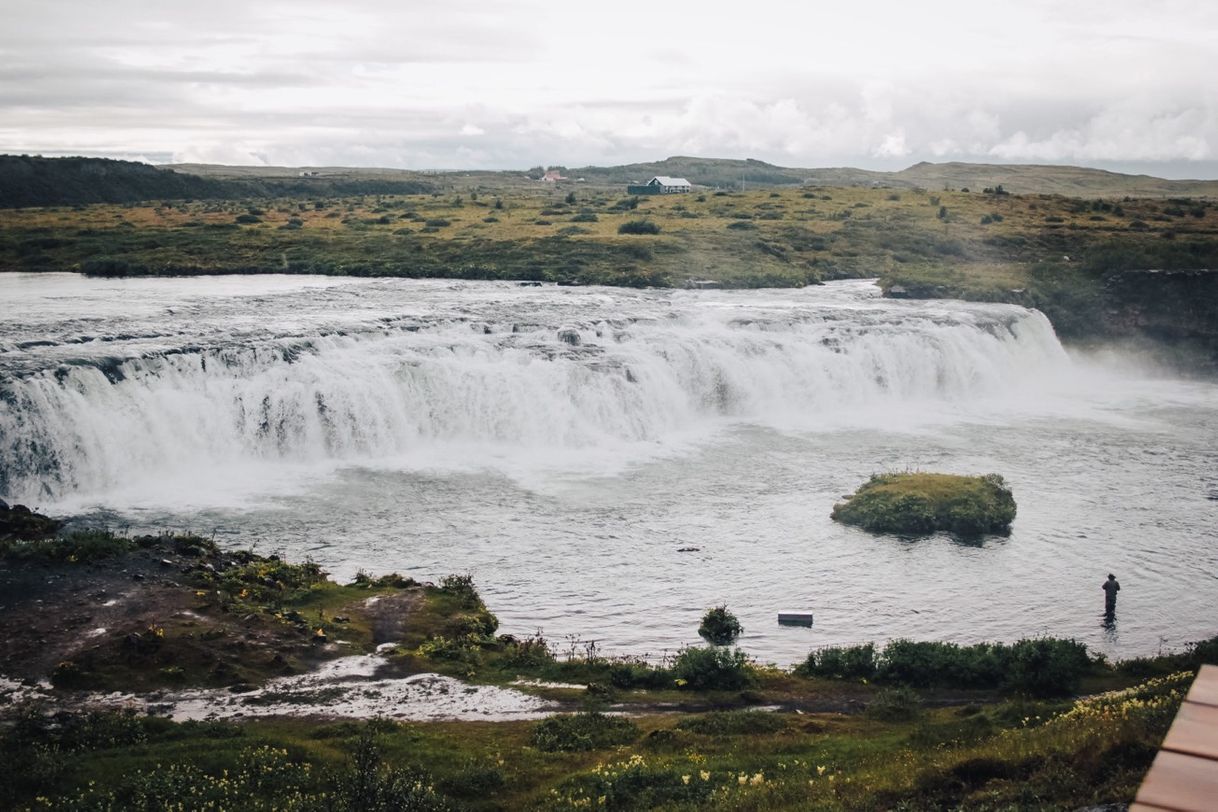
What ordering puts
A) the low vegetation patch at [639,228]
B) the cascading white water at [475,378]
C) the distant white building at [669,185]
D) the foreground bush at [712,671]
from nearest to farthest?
the foreground bush at [712,671] < the cascading white water at [475,378] < the low vegetation patch at [639,228] < the distant white building at [669,185]

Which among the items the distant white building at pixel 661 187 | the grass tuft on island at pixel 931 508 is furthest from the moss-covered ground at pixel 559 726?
the distant white building at pixel 661 187

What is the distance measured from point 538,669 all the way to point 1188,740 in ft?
58.4

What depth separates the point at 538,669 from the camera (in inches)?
990

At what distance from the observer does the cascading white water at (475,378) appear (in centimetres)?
3975

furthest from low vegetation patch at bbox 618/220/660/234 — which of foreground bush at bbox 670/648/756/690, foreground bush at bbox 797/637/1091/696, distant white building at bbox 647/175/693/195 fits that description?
A: foreground bush at bbox 670/648/756/690

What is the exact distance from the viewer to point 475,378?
4856 cm

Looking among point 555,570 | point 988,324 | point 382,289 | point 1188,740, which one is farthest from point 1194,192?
point 1188,740

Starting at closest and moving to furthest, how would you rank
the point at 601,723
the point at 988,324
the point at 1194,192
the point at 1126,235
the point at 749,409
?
1. the point at 601,723
2. the point at 749,409
3. the point at 988,324
4. the point at 1126,235
5. the point at 1194,192

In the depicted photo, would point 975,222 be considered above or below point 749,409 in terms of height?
above

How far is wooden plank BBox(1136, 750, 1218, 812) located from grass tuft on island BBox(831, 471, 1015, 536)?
2902 centimetres

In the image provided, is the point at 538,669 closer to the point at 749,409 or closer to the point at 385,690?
the point at 385,690

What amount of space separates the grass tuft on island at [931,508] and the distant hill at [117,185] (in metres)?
105

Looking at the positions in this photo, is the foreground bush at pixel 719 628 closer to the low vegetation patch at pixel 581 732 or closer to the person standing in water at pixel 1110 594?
the low vegetation patch at pixel 581 732

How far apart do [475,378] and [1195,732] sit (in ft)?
135
